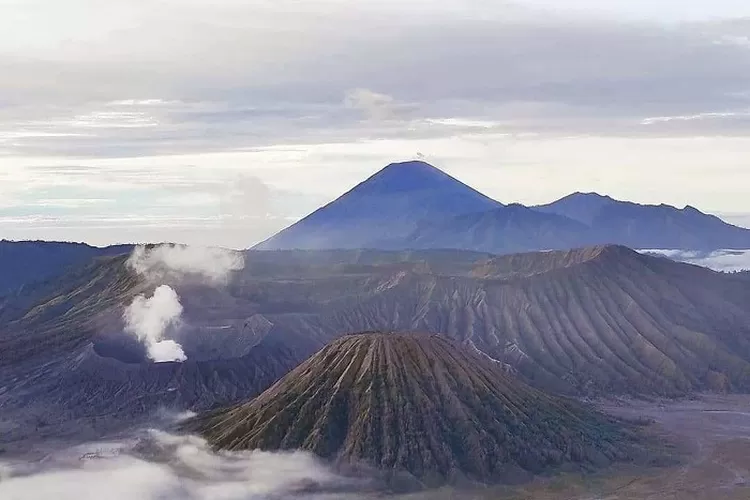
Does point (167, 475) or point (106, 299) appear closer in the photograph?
point (167, 475)

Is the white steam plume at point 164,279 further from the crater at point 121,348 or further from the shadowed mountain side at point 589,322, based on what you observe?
the shadowed mountain side at point 589,322

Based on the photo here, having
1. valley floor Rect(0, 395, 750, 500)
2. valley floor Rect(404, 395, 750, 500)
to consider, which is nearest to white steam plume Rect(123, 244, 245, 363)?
valley floor Rect(0, 395, 750, 500)

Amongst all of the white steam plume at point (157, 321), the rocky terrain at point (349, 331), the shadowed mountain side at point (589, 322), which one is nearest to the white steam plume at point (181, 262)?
the rocky terrain at point (349, 331)

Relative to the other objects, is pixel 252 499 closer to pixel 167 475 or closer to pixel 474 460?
pixel 167 475

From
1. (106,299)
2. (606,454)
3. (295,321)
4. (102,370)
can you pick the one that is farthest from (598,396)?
(106,299)

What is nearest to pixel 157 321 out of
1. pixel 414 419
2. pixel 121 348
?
pixel 121 348

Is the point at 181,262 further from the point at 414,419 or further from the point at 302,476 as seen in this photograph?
the point at 302,476
